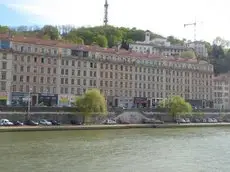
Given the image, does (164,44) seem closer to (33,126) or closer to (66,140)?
(33,126)

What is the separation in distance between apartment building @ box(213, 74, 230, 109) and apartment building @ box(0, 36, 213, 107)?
12.5 meters

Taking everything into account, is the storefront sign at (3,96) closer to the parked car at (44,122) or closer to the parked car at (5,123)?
the parked car at (44,122)

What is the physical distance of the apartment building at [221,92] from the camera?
124250mm

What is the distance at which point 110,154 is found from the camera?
1628 inches

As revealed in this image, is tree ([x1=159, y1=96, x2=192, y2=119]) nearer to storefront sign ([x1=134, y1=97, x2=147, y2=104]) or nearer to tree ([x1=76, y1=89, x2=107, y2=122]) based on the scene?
storefront sign ([x1=134, y1=97, x2=147, y2=104])

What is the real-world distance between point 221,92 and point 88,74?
48.7 m

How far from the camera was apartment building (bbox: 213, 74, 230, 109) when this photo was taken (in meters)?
124

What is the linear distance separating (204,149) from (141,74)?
53613 mm

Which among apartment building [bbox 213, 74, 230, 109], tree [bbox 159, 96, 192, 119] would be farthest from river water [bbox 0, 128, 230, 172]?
apartment building [bbox 213, 74, 230, 109]

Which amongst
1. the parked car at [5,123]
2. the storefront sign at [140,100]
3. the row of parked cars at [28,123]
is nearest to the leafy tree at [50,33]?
the storefront sign at [140,100]

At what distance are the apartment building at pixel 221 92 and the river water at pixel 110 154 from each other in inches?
2756

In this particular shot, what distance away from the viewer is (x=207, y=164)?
3725cm

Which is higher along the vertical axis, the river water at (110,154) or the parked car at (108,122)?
the parked car at (108,122)

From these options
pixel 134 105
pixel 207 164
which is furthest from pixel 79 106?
Answer: pixel 207 164
